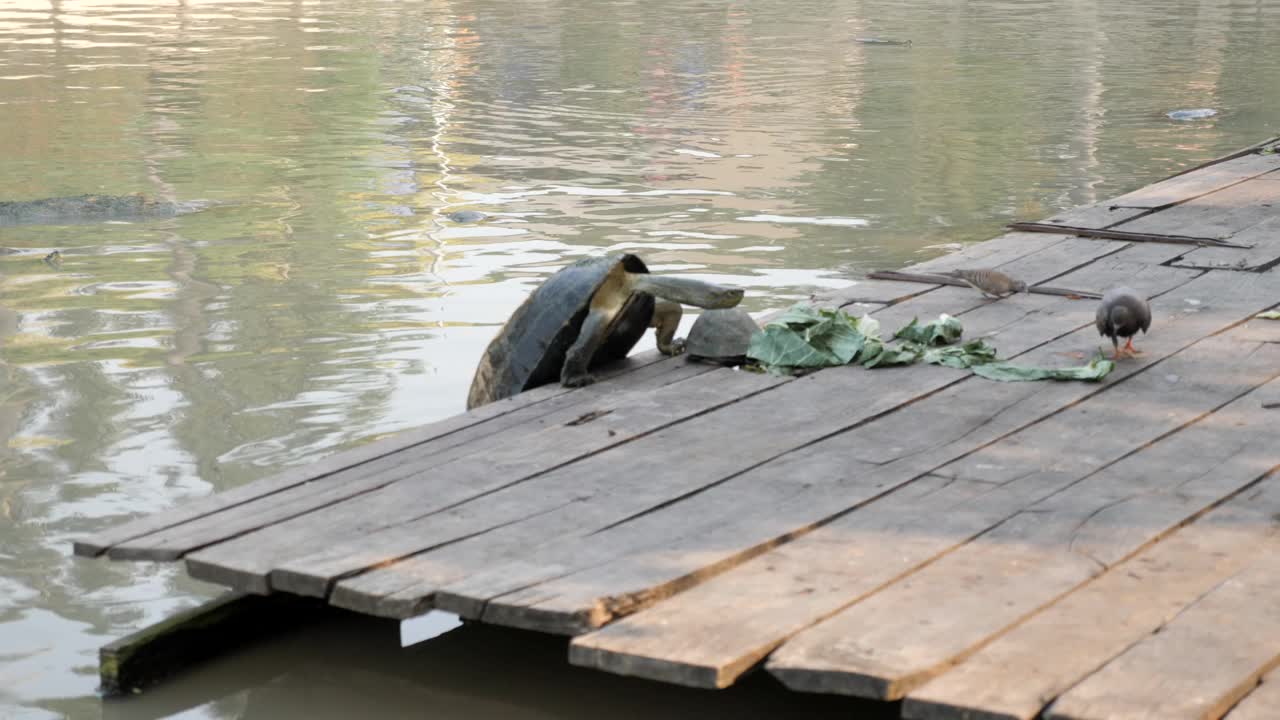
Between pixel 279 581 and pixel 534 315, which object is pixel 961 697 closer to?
pixel 279 581

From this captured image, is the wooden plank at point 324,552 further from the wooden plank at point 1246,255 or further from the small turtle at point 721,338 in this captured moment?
the wooden plank at point 1246,255


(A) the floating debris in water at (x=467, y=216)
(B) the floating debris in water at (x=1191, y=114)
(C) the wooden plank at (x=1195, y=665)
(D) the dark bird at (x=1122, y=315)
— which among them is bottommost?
(A) the floating debris in water at (x=467, y=216)

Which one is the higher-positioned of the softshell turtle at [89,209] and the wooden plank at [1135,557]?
the wooden plank at [1135,557]

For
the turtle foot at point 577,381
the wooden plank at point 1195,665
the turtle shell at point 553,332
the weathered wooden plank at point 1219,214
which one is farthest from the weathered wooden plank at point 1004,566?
the weathered wooden plank at point 1219,214

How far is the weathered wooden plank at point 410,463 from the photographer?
452 centimetres

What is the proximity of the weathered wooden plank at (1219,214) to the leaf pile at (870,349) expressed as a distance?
312 centimetres

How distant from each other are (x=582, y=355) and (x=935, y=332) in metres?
1.52

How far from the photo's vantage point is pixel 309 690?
4512mm

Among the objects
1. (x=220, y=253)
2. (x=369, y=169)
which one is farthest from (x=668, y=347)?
(x=369, y=169)

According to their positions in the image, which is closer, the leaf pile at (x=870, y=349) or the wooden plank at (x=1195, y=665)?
the wooden plank at (x=1195, y=665)

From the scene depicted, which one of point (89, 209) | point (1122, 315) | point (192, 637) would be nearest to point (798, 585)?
point (192, 637)

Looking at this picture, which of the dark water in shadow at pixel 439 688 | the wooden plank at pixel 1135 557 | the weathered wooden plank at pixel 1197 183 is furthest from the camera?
the weathered wooden plank at pixel 1197 183

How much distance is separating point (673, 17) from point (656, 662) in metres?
28.6

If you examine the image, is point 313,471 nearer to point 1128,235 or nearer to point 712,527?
point 712,527
